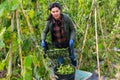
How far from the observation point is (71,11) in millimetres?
4828

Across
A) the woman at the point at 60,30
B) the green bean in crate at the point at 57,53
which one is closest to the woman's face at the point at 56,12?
the woman at the point at 60,30

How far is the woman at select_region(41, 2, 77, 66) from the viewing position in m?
3.53

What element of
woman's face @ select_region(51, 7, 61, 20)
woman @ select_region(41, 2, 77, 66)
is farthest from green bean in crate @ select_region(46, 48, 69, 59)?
woman's face @ select_region(51, 7, 61, 20)

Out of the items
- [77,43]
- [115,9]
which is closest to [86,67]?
[77,43]

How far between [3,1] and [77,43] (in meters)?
3.63

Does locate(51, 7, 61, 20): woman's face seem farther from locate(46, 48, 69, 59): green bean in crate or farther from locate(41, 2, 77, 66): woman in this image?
locate(46, 48, 69, 59): green bean in crate

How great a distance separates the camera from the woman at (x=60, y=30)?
11.6ft

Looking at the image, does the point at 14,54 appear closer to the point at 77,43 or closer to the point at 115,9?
the point at 77,43

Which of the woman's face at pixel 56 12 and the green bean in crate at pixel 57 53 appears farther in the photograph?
the green bean in crate at pixel 57 53

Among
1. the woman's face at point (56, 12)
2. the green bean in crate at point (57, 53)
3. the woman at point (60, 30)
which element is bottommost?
the green bean in crate at point (57, 53)

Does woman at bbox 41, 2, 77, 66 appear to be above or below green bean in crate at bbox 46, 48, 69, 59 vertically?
above

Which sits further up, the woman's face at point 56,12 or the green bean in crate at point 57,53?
the woman's face at point 56,12

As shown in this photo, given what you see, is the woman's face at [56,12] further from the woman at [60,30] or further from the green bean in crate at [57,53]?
the green bean in crate at [57,53]

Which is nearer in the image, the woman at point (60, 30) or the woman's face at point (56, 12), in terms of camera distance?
the woman's face at point (56, 12)
